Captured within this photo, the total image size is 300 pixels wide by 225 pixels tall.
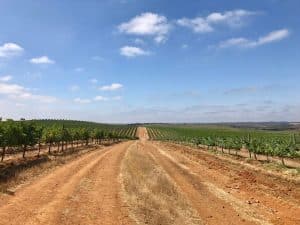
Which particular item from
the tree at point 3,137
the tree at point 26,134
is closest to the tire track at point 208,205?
the tree at point 3,137

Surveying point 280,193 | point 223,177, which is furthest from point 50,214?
point 223,177

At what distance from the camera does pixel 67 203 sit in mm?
19562

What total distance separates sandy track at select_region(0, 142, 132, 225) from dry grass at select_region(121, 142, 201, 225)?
692 mm

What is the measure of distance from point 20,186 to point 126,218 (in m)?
10.1

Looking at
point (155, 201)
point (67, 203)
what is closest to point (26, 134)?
point (67, 203)

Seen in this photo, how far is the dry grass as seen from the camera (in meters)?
17.2

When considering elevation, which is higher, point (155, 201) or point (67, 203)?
point (67, 203)

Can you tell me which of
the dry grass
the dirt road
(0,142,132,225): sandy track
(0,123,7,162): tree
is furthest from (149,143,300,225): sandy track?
(0,123,7,162): tree

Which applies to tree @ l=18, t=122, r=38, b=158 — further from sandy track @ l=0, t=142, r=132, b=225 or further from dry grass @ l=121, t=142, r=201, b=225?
dry grass @ l=121, t=142, r=201, b=225

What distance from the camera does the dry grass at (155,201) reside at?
56.6ft

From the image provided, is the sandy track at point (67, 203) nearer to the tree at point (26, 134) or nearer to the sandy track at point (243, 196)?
the sandy track at point (243, 196)

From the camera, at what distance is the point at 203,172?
34.6m

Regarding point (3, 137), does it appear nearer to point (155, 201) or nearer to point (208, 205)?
point (155, 201)

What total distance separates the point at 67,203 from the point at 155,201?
4.35m
